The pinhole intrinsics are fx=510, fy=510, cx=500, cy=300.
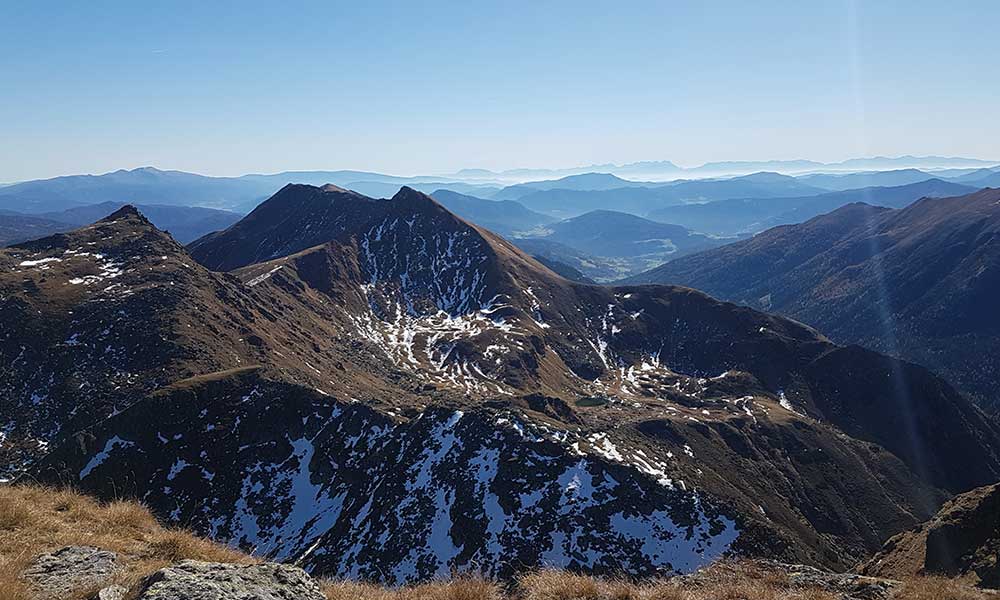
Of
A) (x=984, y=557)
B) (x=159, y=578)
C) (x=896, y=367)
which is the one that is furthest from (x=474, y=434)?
(x=896, y=367)

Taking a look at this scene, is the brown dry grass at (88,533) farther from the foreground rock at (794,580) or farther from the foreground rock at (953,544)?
the foreground rock at (953,544)

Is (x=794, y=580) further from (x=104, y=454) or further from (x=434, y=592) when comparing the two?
(x=104, y=454)

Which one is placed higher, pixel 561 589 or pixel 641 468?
pixel 561 589

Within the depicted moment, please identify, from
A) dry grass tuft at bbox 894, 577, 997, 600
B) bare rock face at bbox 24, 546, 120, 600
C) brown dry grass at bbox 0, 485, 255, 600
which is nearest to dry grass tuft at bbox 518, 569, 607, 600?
brown dry grass at bbox 0, 485, 255, 600

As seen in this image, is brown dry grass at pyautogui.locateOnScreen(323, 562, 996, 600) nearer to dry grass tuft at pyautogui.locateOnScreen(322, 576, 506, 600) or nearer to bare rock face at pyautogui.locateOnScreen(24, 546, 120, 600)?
dry grass tuft at pyautogui.locateOnScreen(322, 576, 506, 600)

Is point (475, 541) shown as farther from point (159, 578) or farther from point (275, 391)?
point (159, 578)
